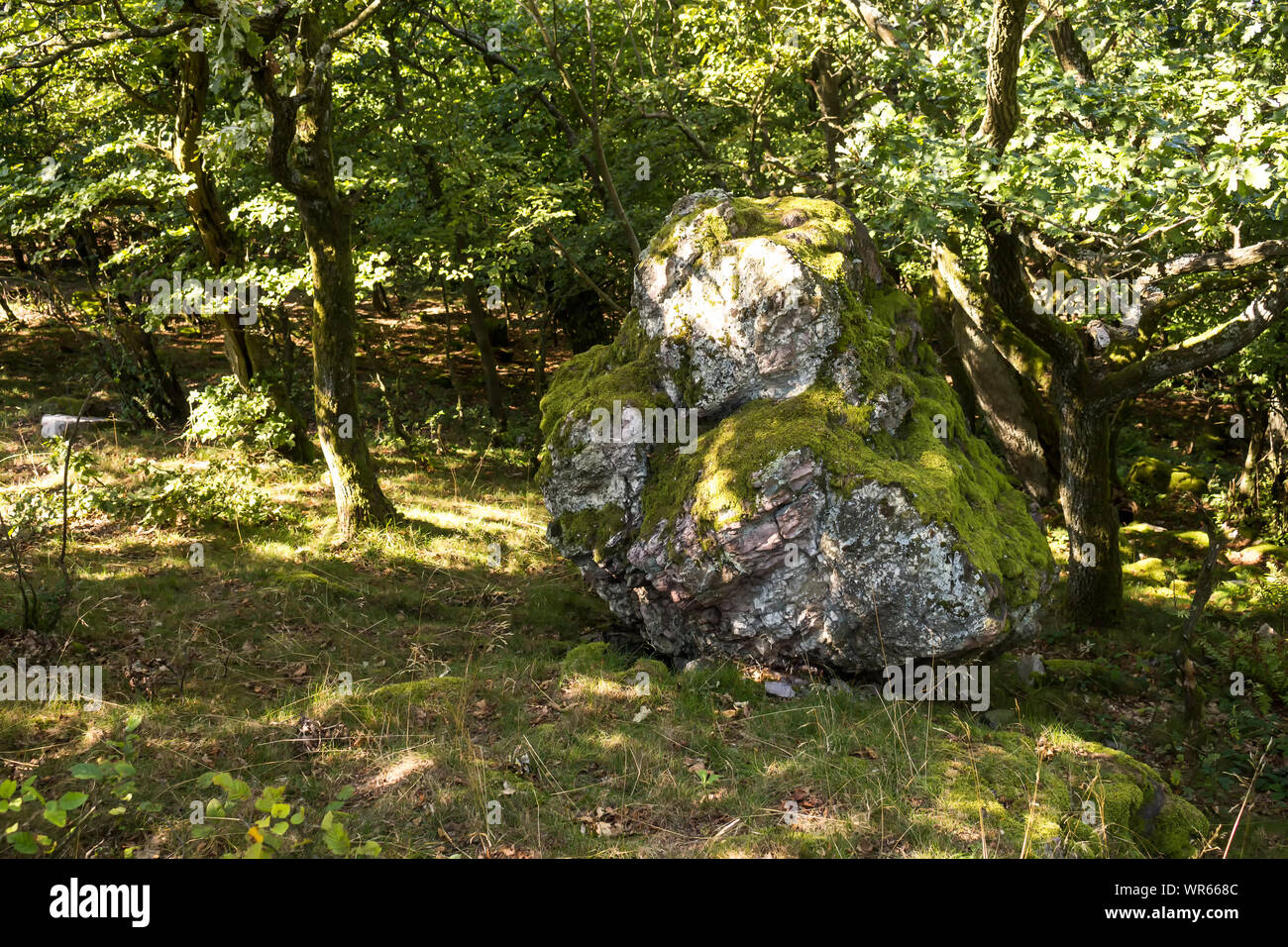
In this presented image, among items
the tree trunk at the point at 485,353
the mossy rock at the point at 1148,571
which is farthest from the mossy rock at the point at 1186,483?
the tree trunk at the point at 485,353

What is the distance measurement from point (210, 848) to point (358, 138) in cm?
934

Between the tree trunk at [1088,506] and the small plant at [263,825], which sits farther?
the tree trunk at [1088,506]

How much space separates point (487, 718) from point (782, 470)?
10.0ft

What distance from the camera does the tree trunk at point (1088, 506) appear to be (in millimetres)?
10141

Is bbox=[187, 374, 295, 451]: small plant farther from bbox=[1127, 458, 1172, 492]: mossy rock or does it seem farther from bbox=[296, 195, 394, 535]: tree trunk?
bbox=[1127, 458, 1172, 492]: mossy rock

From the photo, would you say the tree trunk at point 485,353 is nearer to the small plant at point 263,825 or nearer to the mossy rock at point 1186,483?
the small plant at point 263,825

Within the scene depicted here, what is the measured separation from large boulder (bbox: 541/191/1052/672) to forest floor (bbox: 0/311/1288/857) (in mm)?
628

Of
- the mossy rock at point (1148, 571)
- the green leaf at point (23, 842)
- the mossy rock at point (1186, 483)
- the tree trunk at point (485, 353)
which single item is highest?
the tree trunk at point (485, 353)

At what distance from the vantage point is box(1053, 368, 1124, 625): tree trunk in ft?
33.3

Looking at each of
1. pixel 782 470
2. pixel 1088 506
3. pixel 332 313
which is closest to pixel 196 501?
pixel 332 313

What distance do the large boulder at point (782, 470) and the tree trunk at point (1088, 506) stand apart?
2148 mm

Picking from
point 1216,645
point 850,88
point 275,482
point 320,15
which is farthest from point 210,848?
point 850,88

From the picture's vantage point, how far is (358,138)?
36.2ft

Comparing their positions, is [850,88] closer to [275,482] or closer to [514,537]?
[514,537]
